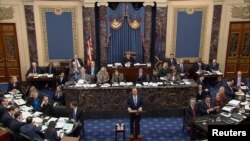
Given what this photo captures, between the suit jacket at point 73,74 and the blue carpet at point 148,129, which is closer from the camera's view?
the blue carpet at point 148,129

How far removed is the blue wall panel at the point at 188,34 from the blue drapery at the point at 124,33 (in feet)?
5.78

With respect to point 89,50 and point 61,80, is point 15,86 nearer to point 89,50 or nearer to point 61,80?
point 61,80

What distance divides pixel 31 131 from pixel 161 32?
330 inches

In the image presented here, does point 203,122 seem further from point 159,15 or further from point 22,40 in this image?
point 22,40

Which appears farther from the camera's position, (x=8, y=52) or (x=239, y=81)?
(x=8, y=52)

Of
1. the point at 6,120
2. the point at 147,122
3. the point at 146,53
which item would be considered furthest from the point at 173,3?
the point at 6,120

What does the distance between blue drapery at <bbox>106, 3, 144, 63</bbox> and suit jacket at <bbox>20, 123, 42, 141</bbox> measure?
23.2ft

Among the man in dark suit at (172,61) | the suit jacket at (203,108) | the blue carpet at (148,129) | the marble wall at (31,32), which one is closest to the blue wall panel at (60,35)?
the marble wall at (31,32)

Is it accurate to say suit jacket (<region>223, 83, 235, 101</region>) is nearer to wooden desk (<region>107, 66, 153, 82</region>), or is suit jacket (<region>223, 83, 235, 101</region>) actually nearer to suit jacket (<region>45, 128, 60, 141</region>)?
wooden desk (<region>107, 66, 153, 82</region>)

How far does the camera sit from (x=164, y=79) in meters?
13.9

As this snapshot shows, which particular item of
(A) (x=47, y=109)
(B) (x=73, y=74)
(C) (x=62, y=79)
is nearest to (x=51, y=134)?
(A) (x=47, y=109)

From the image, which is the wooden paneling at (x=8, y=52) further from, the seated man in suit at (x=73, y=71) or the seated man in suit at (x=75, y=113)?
the seated man in suit at (x=75, y=113)

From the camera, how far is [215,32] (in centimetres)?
1636

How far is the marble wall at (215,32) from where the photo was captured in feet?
52.7
